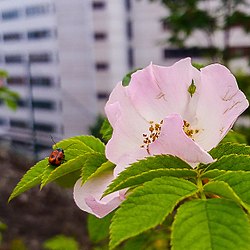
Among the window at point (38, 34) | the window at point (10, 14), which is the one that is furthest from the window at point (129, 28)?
the window at point (10, 14)

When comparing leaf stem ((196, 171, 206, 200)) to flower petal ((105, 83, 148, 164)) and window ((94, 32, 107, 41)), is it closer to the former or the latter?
flower petal ((105, 83, 148, 164))

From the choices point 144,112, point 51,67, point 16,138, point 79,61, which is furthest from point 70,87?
point 144,112

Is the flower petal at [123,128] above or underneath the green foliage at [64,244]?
above

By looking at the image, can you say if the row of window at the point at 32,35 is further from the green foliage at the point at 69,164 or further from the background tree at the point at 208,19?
the green foliage at the point at 69,164

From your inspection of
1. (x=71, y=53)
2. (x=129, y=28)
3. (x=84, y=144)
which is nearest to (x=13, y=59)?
(x=71, y=53)

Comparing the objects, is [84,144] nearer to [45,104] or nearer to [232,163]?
[232,163]

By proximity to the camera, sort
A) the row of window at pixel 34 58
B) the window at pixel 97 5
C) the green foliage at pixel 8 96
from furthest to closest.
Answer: the window at pixel 97 5, the row of window at pixel 34 58, the green foliage at pixel 8 96
